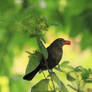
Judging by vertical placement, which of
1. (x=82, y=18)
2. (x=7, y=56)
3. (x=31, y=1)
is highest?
(x=31, y=1)

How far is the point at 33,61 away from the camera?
0.84 meters

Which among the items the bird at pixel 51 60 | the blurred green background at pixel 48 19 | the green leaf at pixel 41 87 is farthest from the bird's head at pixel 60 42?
the blurred green background at pixel 48 19

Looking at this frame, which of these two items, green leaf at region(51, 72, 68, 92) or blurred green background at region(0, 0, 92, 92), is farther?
blurred green background at region(0, 0, 92, 92)

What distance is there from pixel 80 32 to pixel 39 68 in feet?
6.52

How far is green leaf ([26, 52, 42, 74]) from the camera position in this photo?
32.7 inches

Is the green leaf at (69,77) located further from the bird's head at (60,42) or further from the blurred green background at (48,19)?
the blurred green background at (48,19)

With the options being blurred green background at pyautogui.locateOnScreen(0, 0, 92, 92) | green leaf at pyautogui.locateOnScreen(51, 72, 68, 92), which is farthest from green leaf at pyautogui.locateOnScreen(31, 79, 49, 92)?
blurred green background at pyautogui.locateOnScreen(0, 0, 92, 92)

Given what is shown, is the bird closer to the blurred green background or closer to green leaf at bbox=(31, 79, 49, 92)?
green leaf at bbox=(31, 79, 49, 92)

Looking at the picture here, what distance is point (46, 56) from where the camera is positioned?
0.84 meters

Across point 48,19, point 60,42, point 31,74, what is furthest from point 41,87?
point 48,19

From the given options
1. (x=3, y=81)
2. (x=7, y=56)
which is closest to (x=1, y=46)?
(x=7, y=56)

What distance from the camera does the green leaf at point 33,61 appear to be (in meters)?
0.83

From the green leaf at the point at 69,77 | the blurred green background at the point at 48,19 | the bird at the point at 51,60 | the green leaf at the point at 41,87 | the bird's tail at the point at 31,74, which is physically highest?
the blurred green background at the point at 48,19

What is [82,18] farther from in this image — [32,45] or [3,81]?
[3,81]
